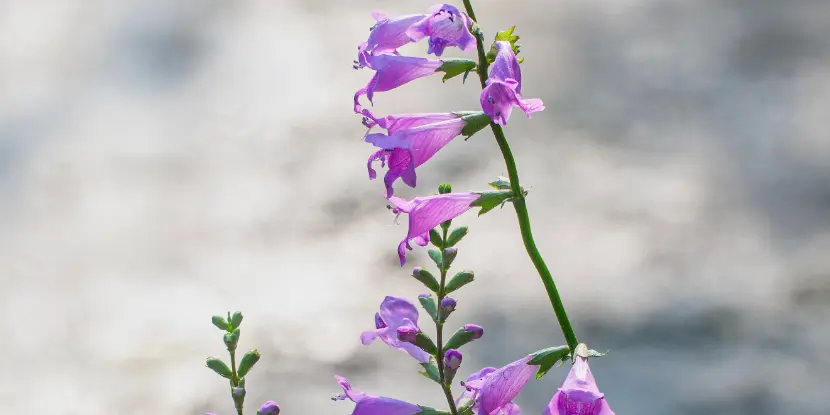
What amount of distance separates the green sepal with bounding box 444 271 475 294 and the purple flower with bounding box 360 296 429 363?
7.9 inches

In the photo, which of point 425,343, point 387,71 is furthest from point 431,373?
point 387,71

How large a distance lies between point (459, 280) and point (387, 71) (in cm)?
108

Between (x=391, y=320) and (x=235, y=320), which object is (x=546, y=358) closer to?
(x=391, y=320)

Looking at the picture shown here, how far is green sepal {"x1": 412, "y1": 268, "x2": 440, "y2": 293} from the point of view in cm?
469

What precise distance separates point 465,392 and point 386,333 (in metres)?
0.64

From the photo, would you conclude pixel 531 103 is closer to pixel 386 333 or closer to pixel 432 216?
pixel 432 216

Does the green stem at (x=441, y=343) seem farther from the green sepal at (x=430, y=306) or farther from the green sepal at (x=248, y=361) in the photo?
the green sepal at (x=248, y=361)

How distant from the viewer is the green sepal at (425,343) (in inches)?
176

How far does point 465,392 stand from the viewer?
424 cm

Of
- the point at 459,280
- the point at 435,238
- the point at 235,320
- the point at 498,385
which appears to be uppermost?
the point at 435,238

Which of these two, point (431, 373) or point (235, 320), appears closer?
point (431, 373)

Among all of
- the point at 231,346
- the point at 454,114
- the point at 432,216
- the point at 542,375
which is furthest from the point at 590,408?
the point at 231,346

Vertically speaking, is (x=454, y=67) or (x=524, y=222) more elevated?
(x=454, y=67)

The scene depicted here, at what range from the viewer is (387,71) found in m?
4.25
